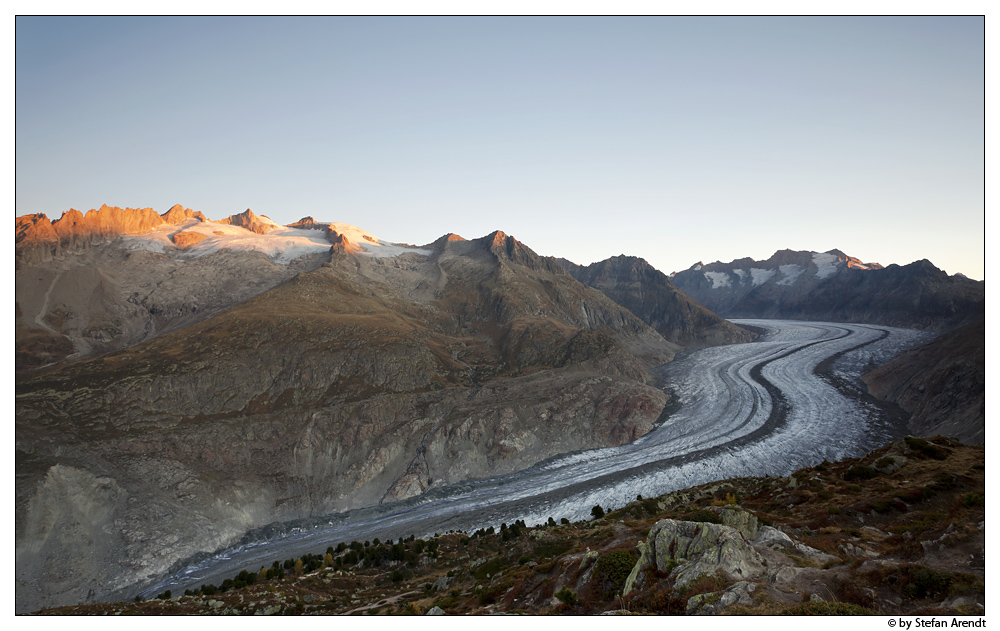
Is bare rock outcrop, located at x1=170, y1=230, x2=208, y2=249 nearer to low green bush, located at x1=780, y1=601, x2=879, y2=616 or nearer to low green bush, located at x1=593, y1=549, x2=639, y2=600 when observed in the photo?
low green bush, located at x1=593, y1=549, x2=639, y2=600

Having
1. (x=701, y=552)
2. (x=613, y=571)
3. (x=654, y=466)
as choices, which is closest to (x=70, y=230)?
(x=654, y=466)

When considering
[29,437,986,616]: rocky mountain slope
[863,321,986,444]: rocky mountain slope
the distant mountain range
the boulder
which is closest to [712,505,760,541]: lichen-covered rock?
[29,437,986,616]: rocky mountain slope

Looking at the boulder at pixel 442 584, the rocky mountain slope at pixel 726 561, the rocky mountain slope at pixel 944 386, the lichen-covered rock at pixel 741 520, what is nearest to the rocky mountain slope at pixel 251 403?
the rocky mountain slope at pixel 726 561

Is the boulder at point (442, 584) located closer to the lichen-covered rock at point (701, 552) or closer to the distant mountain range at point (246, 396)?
the lichen-covered rock at point (701, 552)

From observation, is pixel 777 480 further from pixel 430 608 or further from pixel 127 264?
pixel 127 264

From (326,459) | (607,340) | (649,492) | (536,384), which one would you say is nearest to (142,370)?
(326,459)

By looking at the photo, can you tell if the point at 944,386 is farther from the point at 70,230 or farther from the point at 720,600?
the point at 70,230
